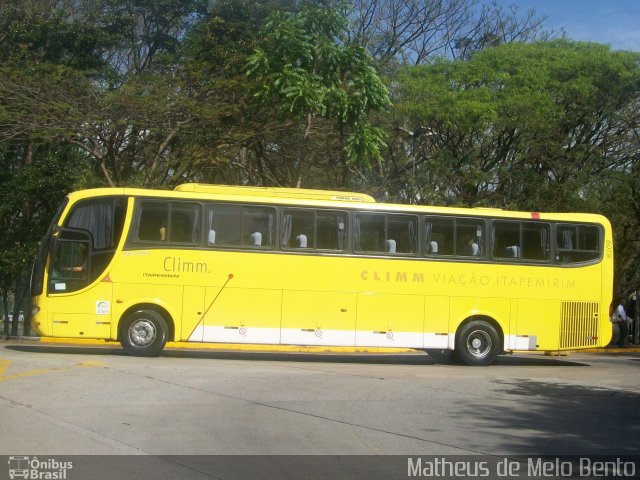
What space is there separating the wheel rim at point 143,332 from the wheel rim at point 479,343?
6850 millimetres

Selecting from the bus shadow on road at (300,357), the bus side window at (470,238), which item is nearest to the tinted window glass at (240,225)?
the bus shadow on road at (300,357)

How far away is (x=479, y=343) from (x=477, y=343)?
5 cm

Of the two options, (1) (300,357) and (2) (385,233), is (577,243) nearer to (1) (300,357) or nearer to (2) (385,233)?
(2) (385,233)

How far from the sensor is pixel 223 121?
2277 cm

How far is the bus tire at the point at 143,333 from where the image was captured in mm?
16594

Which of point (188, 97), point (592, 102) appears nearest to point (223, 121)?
point (188, 97)

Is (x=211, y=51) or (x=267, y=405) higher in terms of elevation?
(x=211, y=51)

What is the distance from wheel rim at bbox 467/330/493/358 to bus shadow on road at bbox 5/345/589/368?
383 millimetres

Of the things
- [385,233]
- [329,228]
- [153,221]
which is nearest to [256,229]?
[329,228]

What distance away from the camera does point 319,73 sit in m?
20.5

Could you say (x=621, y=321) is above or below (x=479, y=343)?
above

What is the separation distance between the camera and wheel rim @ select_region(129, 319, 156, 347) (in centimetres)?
1662

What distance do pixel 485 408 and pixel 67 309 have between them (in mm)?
9118

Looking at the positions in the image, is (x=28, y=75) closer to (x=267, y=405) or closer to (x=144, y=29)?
(x=144, y=29)
